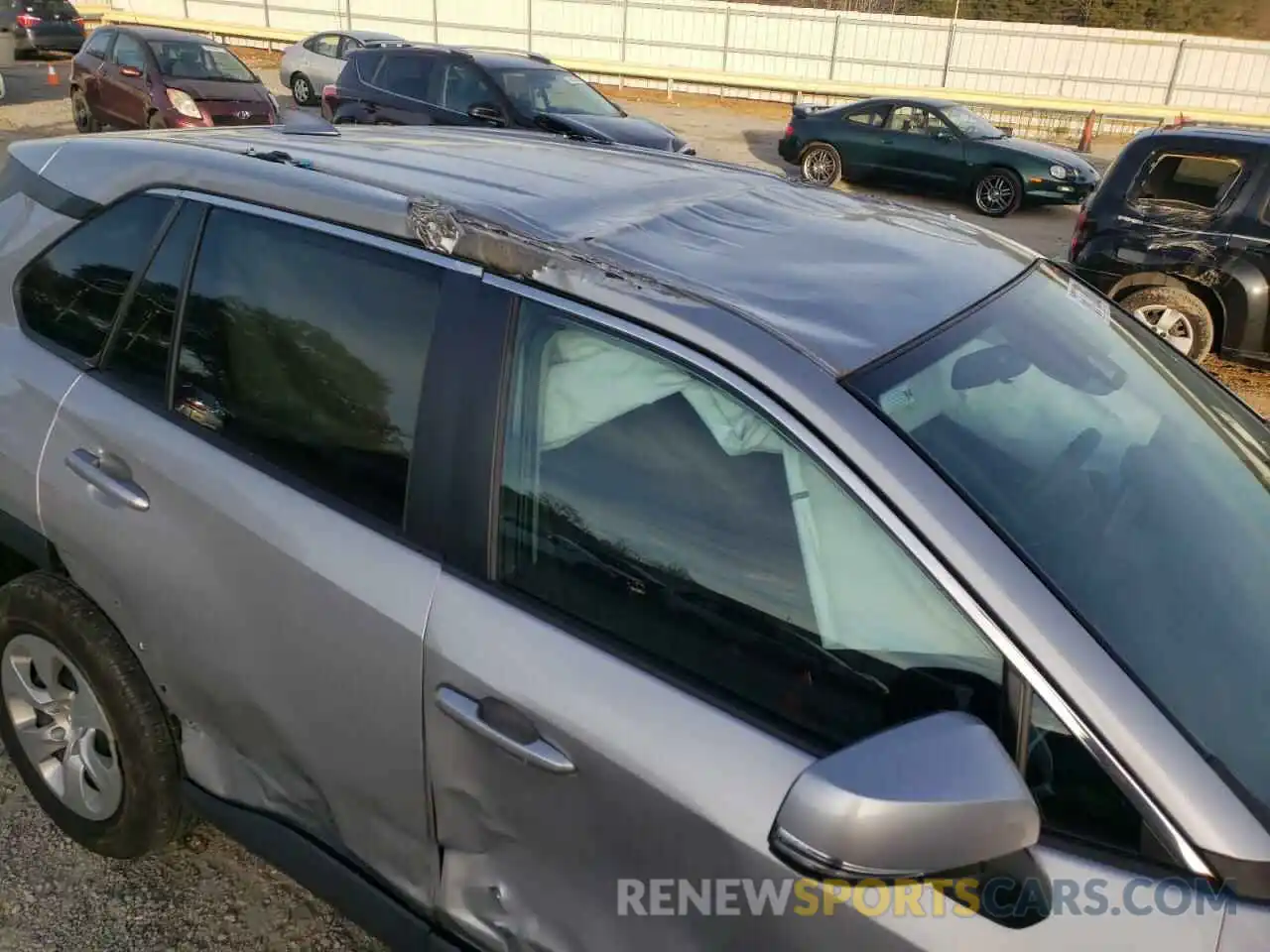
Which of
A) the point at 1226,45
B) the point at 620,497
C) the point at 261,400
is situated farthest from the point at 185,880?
the point at 1226,45

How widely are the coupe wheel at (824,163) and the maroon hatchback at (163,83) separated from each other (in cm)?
818

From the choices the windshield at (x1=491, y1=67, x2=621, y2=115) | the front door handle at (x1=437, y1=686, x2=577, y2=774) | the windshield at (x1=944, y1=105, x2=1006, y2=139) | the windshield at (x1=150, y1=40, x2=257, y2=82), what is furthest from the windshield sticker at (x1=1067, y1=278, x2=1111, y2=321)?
the windshield at (x1=944, y1=105, x2=1006, y2=139)

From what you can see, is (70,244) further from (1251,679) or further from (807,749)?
(1251,679)

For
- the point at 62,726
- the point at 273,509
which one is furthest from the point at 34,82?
the point at 273,509

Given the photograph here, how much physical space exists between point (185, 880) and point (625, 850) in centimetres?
153

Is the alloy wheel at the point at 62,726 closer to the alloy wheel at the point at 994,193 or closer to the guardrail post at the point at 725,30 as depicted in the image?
the alloy wheel at the point at 994,193

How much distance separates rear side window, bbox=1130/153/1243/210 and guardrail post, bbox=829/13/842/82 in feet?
66.4

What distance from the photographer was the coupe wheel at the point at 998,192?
13.6 metres

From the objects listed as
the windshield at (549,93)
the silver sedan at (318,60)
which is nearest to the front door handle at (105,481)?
the windshield at (549,93)

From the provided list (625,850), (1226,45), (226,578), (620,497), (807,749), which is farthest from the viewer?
(1226,45)

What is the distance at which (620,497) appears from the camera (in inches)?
64.1

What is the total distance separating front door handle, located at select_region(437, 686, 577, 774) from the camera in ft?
5.01

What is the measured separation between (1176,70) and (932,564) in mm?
28196

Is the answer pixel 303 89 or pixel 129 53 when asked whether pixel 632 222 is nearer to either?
pixel 129 53
